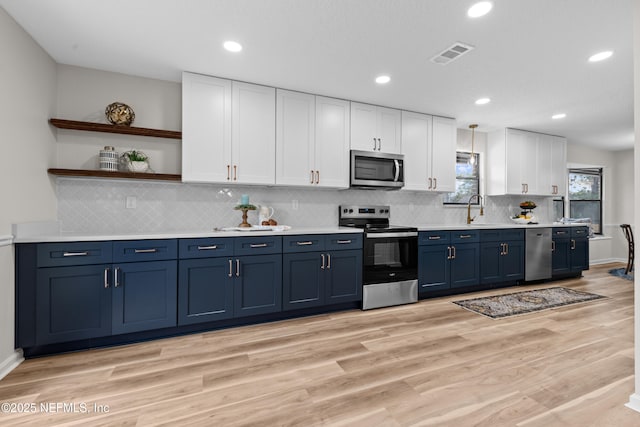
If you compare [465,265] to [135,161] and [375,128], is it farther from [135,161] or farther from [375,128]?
[135,161]

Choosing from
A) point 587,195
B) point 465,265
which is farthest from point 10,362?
point 587,195

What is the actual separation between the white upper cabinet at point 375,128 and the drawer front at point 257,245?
1591 millimetres

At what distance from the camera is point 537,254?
15.7 feet

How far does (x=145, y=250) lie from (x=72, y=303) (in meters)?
0.63

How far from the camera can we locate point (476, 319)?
322cm

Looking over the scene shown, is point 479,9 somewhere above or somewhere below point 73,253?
above

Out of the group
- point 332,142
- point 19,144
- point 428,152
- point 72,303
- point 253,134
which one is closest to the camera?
point 19,144

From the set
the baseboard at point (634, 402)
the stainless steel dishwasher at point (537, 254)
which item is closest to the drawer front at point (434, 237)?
the stainless steel dishwasher at point (537, 254)

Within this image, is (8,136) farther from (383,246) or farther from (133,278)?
(383,246)

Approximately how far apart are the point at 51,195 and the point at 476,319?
425cm

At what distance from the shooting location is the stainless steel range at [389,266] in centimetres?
355

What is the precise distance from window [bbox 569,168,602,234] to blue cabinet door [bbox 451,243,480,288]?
3819 millimetres

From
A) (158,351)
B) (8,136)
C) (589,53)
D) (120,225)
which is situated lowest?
(158,351)

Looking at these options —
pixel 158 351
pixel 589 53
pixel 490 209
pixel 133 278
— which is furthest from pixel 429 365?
pixel 490 209
